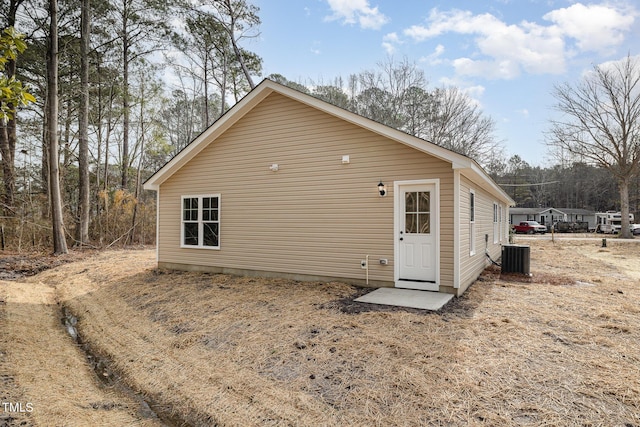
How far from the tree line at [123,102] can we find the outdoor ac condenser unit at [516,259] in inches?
524

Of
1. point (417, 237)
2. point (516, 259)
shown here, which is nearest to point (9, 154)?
point (417, 237)

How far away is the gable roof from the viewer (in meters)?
5.81

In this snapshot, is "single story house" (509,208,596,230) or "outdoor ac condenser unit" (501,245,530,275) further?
"single story house" (509,208,596,230)

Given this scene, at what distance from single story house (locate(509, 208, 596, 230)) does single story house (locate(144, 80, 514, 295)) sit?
3698cm

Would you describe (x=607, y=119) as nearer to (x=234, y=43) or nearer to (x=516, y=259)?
(x=516, y=259)

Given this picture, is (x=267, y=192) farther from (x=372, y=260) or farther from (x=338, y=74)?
(x=338, y=74)

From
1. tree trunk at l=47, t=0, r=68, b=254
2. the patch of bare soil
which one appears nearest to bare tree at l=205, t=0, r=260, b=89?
tree trunk at l=47, t=0, r=68, b=254

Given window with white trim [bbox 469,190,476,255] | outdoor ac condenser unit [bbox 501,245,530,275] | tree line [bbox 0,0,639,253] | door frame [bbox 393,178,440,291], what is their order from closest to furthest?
door frame [bbox 393,178,440,291] < window with white trim [bbox 469,190,476,255] < outdoor ac condenser unit [bbox 501,245,530,275] < tree line [bbox 0,0,639,253]

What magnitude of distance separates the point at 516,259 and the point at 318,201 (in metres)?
5.29

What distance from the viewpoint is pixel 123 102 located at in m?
16.5

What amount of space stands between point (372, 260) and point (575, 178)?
Answer: 51.8 meters

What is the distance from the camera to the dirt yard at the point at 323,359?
2719mm

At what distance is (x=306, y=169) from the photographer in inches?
289

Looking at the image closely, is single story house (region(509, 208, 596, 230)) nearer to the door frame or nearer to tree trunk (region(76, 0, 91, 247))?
the door frame
